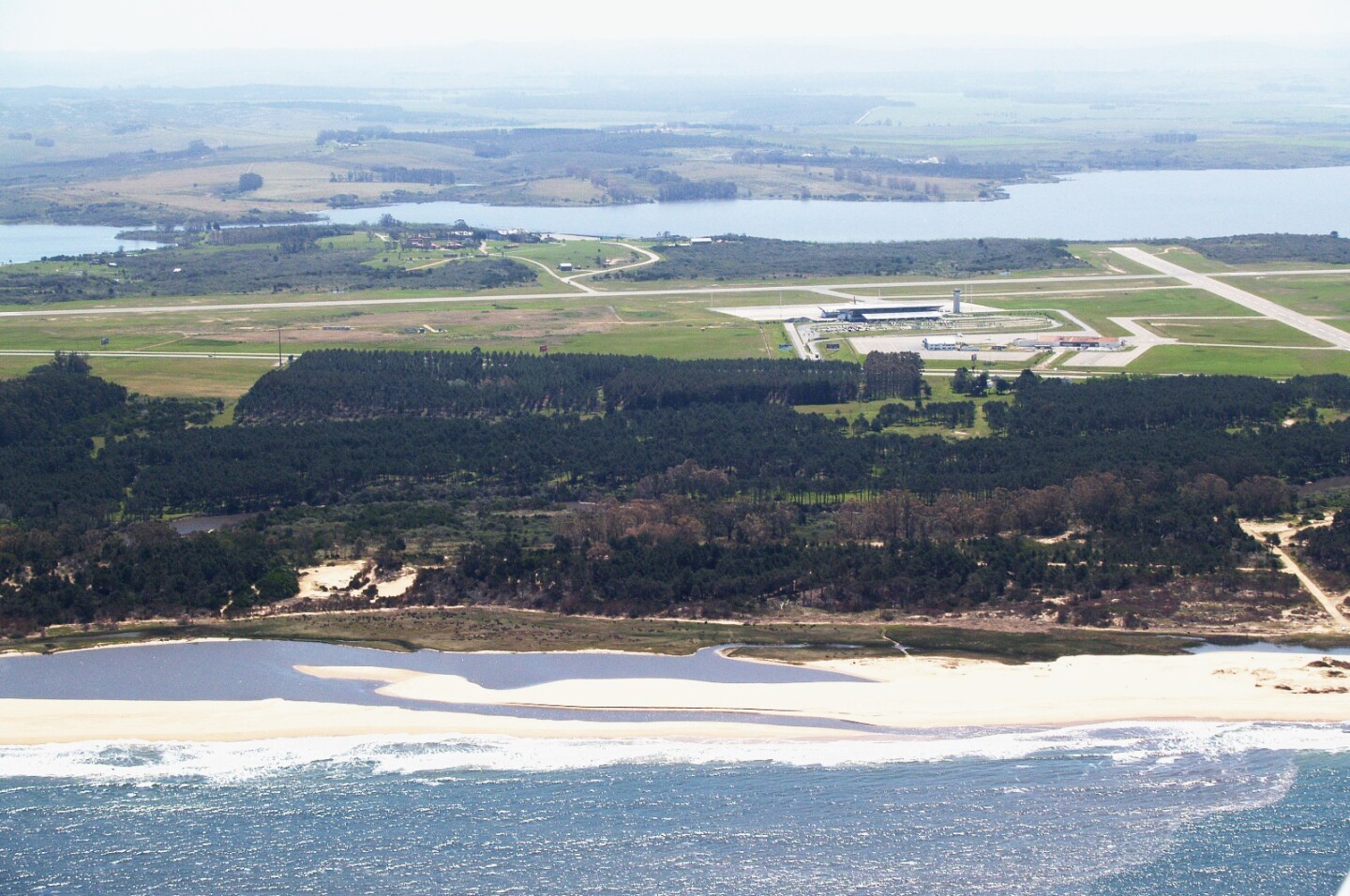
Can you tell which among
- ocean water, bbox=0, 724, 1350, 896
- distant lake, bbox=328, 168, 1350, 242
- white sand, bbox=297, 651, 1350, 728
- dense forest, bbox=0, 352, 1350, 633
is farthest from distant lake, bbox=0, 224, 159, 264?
ocean water, bbox=0, 724, 1350, 896

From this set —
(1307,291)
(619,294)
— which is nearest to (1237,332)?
(1307,291)

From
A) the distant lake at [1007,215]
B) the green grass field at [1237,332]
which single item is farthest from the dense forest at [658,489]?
the distant lake at [1007,215]

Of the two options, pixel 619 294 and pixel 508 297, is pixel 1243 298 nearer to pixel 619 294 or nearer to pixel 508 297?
pixel 619 294

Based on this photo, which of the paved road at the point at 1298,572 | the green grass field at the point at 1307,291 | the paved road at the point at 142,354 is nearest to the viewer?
the paved road at the point at 1298,572

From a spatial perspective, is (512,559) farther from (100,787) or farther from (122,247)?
(122,247)

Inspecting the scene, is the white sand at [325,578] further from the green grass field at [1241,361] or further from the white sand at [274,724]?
the green grass field at [1241,361]

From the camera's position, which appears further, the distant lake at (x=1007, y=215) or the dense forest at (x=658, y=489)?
the distant lake at (x=1007, y=215)

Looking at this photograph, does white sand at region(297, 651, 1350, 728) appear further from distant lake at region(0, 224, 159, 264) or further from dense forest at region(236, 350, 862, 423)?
distant lake at region(0, 224, 159, 264)
